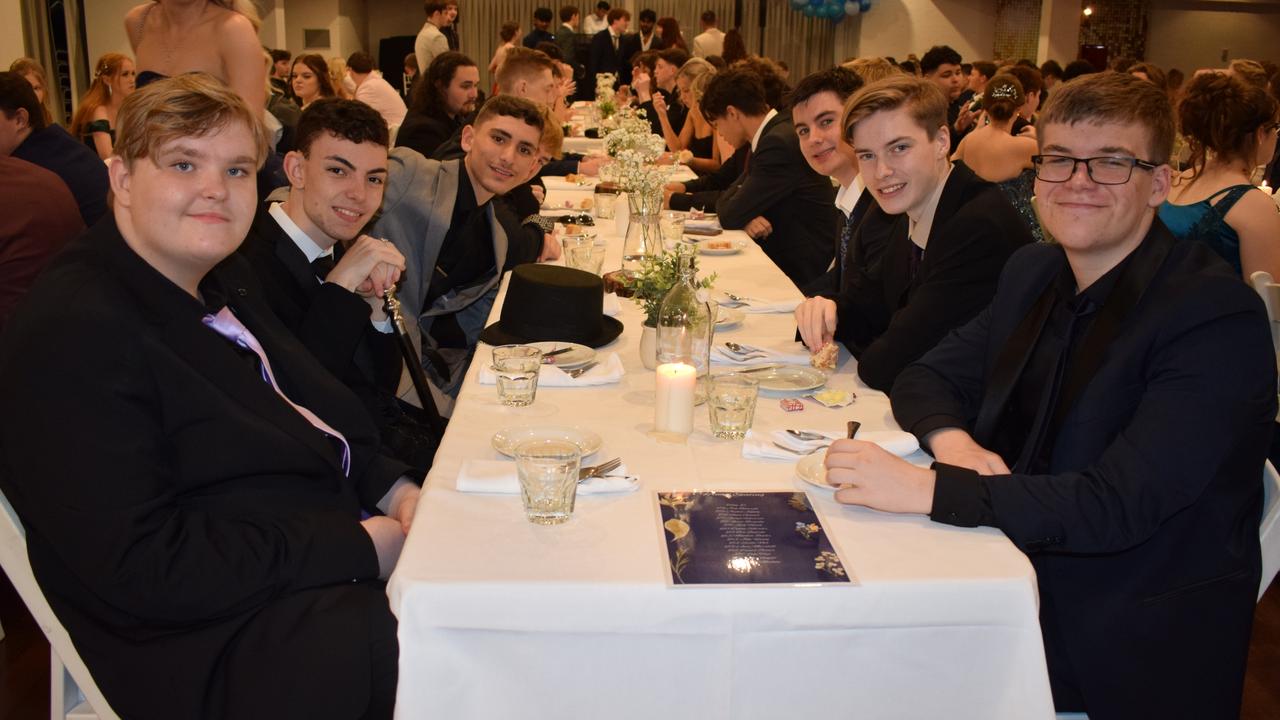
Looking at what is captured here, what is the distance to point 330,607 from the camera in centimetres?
152

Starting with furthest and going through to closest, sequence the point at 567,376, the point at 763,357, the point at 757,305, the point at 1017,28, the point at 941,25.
A: the point at 941,25
the point at 1017,28
the point at 757,305
the point at 763,357
the point at 567,376

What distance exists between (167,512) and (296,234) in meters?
1.30

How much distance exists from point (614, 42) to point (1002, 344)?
37.6ft

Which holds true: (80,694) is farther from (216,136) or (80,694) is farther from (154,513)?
(216,136)

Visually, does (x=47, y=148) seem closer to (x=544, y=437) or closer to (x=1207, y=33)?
(x=544, y=437)

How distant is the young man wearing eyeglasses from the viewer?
1.51 meters

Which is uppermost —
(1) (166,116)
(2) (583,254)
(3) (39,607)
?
(1) (166,116)

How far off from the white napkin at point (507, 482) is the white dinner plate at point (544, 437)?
0.33 ft

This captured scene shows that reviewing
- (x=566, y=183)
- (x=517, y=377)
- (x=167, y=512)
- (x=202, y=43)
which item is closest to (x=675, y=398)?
(x=517, y=377)

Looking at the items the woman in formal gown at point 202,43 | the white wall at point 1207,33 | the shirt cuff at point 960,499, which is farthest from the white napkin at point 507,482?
the white wall at point 1207,33

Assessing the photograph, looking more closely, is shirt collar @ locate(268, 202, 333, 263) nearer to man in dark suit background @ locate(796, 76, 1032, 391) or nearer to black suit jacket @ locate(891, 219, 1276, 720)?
man in dark suit background @ locate(796, 76, 1032, 391)

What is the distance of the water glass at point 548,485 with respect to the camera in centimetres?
146

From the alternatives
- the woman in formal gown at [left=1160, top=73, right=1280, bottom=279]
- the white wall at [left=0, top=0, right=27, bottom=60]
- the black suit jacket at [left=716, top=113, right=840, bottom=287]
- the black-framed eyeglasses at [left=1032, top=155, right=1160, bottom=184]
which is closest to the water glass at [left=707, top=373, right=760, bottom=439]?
the black-framed eyeglasses at [left=1032, top=155, right=1160, bottom=184]

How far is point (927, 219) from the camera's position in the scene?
8.42 feet
